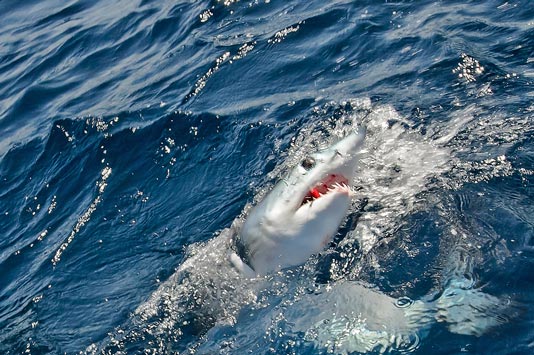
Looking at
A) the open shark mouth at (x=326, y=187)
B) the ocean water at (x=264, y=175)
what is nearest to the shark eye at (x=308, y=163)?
the open shark mouth at (x=326, y=187)

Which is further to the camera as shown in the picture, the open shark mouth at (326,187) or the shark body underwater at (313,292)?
the open shark mouth at (326,187)

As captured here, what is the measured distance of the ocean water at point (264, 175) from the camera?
4194 mm

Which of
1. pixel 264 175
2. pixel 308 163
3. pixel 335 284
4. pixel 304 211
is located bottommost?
pixel 335 284

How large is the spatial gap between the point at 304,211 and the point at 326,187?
27cm

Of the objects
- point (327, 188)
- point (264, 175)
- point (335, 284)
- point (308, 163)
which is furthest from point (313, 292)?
point (264, 175)

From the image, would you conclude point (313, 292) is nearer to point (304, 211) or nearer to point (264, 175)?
point (304, 211)

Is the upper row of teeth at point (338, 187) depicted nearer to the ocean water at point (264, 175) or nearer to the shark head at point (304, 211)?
the shark head at point (304, 211)

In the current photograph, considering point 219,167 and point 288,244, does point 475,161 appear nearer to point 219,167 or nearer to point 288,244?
point 288,244

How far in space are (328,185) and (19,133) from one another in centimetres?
626

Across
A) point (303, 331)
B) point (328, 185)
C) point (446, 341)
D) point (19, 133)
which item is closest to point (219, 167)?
point (328, 185)

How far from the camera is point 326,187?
440cm

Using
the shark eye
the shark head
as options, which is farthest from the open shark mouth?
the shark eye

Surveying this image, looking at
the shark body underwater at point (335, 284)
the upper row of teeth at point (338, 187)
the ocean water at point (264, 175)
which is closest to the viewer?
the shark body underwater at point (335, 284)

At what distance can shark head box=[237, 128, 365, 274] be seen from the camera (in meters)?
4.28
